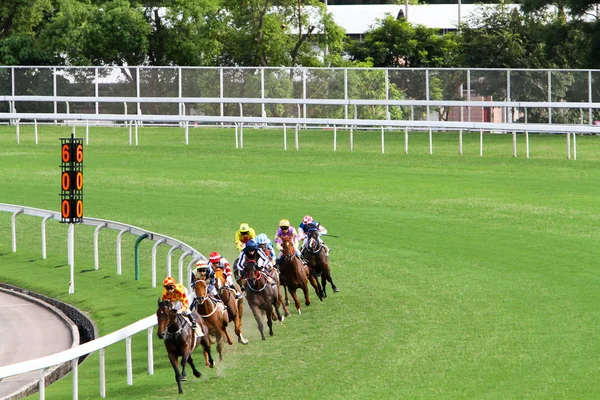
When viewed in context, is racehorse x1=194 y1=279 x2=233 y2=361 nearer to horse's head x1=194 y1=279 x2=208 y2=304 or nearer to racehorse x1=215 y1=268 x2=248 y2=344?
horse's head x1=194 y1=279 x2=208 y2=304

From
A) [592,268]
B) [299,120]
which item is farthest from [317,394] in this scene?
[299,120]

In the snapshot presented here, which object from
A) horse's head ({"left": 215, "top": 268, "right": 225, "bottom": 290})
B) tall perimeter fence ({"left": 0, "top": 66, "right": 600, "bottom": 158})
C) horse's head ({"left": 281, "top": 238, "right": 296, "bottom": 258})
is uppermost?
tall perimeter fence ({"left": 0, "top": 66, "right": 600, "bottom": 158})

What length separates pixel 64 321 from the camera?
1684 cm

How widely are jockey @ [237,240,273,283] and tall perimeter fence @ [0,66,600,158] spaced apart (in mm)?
20391

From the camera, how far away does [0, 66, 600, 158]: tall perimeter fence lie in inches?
1355

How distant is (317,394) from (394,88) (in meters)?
25.1

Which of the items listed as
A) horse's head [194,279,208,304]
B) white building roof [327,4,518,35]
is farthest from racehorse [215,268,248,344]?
white building roof [327,4,518,35]

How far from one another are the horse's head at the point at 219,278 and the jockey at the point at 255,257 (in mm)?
A: 634

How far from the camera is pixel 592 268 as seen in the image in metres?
16.8

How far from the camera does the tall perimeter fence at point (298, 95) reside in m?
34.4

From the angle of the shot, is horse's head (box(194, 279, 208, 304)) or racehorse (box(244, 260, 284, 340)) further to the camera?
racehorse (box(244, 260, 284, 340))

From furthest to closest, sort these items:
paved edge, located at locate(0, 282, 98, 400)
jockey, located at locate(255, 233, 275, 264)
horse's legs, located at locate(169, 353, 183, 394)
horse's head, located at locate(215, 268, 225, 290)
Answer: jockey, located at locate(255, 233, 275, 264) < paved edge, located at locate(0, 282, 98, 400) < horse's head, located at locate(215, 268, 225, 290) < horse's legs, located at locate(169, 353, 183, 394)

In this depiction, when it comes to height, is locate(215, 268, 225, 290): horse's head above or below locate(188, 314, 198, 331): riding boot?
above

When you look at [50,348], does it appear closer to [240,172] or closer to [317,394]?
[317,394]
